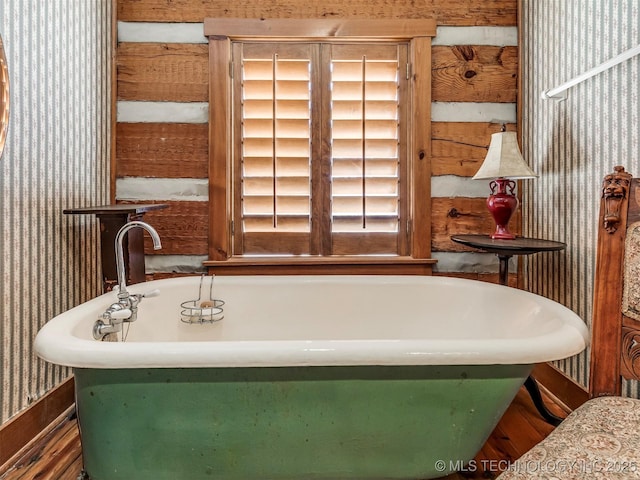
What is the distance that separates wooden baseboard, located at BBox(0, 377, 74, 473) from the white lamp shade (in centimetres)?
220

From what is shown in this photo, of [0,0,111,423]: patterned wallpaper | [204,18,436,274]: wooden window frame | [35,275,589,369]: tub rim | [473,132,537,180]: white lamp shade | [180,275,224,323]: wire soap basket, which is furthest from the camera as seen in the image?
[204,18,436,274]: wooden window frame

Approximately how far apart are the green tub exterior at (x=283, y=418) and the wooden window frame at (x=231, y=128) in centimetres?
121

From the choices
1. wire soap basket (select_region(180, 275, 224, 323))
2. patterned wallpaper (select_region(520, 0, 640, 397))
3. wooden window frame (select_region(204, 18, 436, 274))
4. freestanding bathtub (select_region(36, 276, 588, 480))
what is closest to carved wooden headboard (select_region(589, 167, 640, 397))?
freestanding bathtub (select_region(36, 276, 588, 480))

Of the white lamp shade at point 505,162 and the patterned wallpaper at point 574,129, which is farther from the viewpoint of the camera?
the white lamp shade at point 505,162

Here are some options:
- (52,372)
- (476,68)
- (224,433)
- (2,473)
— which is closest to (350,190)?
(476,68)

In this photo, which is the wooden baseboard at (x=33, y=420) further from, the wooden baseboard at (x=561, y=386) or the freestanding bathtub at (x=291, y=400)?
the wooden baseboard at (x=561, y=386)

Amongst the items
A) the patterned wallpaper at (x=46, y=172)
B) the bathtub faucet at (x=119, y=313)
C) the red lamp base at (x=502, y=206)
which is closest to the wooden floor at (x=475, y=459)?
the patterned wallpaper at (x=46, y=172)

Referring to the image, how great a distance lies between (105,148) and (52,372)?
1.18m

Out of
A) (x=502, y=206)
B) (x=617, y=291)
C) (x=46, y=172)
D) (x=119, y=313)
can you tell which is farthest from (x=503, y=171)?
(x=46, y=172)

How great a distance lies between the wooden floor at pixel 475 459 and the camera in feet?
4.67

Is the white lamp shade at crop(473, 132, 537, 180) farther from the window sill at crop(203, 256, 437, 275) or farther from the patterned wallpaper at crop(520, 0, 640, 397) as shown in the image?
the window sill at crop(203, 256, 437, 275)

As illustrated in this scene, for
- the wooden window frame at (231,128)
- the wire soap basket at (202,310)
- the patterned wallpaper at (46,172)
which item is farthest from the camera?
the wooden window frame at (231,128)

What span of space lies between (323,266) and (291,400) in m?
1.26

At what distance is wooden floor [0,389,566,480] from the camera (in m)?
1.42
